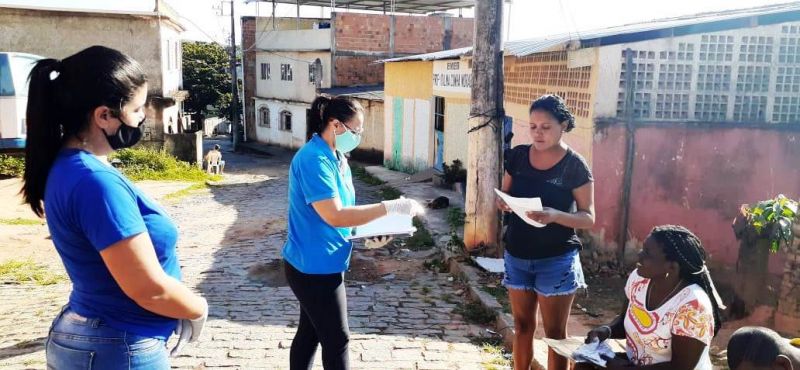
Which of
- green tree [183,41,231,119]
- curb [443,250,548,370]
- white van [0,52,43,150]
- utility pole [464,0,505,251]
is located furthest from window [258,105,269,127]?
utility pole [464,0,505,251]

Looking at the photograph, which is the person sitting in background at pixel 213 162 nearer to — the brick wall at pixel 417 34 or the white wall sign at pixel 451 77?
the brick wall at pixel 417 34

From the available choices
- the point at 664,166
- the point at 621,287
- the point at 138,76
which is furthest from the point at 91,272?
the point at 664,166

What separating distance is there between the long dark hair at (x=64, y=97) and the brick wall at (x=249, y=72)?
100ft

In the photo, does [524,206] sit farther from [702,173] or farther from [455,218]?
[455,218]

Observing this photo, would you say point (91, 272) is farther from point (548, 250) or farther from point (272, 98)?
point (272, 98)

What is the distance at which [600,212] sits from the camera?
7039 millimetres

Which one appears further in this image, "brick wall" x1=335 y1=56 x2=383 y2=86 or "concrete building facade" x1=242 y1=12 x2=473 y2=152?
"brick wall" x1=335 y1=56 x2=383 y2=86

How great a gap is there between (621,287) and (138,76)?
18.5ft

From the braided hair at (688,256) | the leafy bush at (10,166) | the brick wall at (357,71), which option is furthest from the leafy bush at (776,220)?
the brick wall at (357,71)

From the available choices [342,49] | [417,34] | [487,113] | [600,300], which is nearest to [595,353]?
[600,300]

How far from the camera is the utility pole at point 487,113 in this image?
6781mm

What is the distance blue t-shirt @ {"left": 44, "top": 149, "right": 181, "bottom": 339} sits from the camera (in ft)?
6.12

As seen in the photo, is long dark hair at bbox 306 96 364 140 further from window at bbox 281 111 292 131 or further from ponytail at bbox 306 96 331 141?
window at bbox 281 111 292 131

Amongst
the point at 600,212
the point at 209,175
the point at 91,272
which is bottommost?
the point at 209,175
